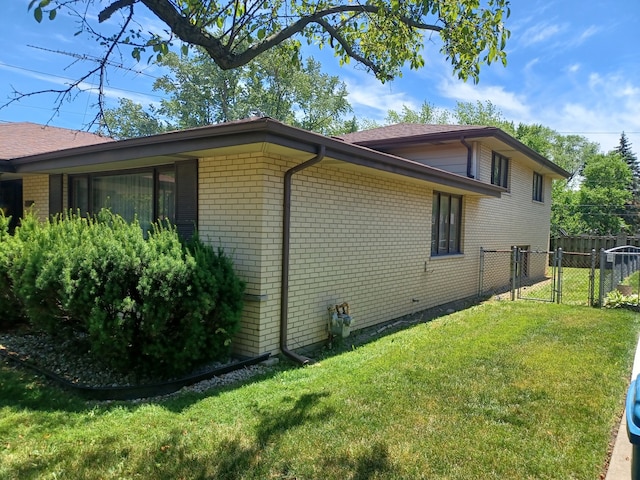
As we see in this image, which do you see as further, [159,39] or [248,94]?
[248,94]

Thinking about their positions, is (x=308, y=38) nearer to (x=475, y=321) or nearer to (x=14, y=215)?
(x=475, y=321)

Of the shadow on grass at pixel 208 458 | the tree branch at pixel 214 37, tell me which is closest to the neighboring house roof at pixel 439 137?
the tree branch at pixel 214 37

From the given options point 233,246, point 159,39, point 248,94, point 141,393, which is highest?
point 248,94

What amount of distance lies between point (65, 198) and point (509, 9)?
830cm

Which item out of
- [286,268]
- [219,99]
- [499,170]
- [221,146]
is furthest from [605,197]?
[221,146]

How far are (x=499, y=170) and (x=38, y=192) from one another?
39.7 ft

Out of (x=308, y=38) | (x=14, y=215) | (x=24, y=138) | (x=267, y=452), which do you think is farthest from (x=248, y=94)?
(x=267, y=452)

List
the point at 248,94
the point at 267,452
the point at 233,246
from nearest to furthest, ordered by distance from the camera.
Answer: the point at 267,452 → the point at 233,246 → the point at 248,94

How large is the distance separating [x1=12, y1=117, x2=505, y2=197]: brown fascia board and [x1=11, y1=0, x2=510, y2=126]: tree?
29.8 inches

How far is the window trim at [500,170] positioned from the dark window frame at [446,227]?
2018 mm

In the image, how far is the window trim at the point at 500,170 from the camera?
41.0 feet

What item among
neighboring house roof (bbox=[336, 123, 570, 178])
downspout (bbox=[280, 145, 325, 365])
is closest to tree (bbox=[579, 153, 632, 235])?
neighboring house roof (bbox=[336, 123, 570, 178])

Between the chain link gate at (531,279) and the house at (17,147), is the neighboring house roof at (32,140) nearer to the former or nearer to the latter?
the house at (17,147)

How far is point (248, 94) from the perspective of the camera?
105 feet
